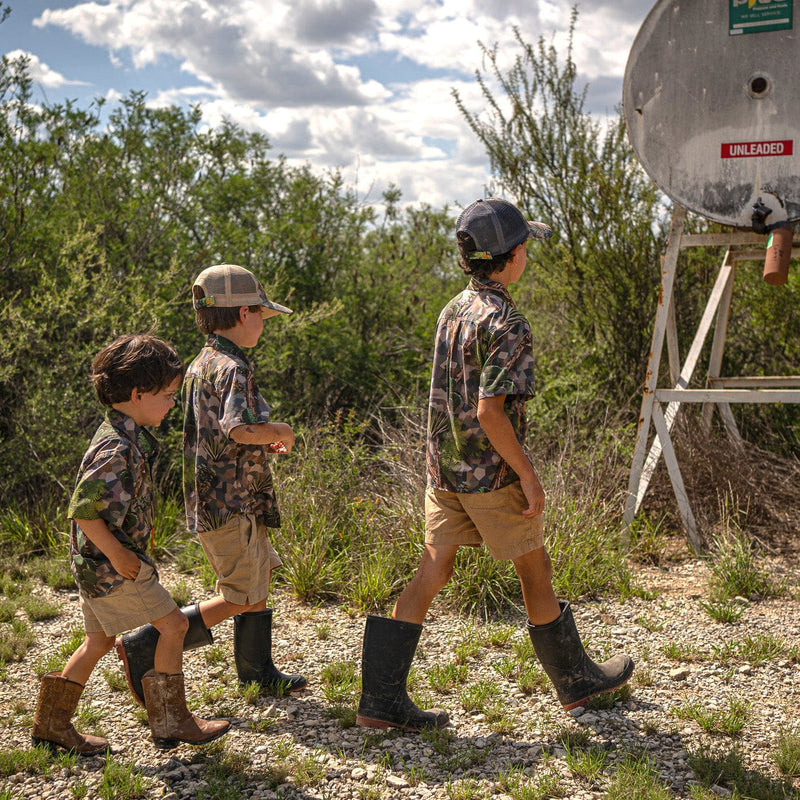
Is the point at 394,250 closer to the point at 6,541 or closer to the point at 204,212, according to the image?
the point at 204,212

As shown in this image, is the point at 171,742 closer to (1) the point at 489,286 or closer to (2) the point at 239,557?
(2) the point at 239,557

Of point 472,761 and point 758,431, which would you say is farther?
point 758,431

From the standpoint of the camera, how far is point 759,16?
441cm

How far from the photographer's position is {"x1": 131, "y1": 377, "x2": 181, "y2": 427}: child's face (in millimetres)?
2998

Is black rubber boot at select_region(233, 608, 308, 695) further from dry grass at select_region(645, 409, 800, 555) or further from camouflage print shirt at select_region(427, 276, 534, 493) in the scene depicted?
dry grass at select_region(645, 409, 800, 555)

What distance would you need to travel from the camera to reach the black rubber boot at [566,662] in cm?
319

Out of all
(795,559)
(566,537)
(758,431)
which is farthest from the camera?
(758,431)

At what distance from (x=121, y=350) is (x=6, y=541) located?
127 inches

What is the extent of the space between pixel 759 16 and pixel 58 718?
15.1ft

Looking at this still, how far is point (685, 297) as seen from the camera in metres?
6.94

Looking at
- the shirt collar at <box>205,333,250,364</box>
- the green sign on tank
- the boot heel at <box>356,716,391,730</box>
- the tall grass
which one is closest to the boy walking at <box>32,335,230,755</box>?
the shirt collar at <box>205,333,250,364</box>

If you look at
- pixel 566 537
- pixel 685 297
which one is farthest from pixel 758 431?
pixel 566 537

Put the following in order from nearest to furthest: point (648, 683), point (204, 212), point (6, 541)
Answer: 1. point (648, 683)
2. point (6, 541)
3. point (204, 212)

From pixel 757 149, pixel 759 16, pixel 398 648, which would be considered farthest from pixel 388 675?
pixel 759 16
